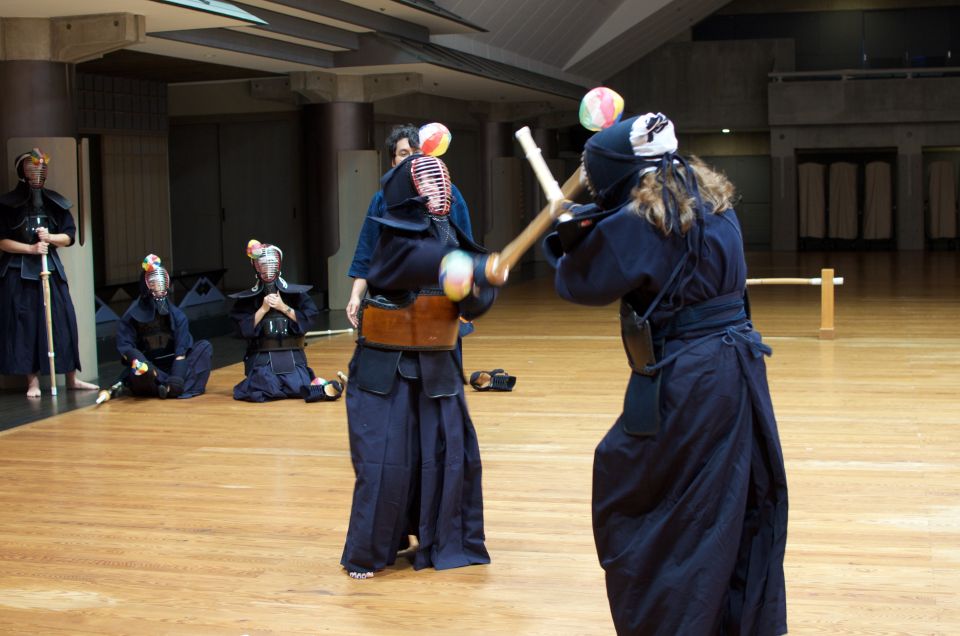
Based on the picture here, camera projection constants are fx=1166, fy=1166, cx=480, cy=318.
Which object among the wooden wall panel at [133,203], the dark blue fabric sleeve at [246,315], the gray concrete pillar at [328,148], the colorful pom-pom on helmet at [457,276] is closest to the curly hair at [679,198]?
the colorful pom-pom on helmet at [457,276]

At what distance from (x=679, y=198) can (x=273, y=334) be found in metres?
4.93

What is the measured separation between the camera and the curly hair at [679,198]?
2.75 metres

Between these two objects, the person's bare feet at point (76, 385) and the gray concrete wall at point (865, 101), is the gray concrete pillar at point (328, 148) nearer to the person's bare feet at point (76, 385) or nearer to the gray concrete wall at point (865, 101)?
the person's bare feet at point (76, 385)

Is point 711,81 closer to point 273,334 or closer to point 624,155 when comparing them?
point 273,334

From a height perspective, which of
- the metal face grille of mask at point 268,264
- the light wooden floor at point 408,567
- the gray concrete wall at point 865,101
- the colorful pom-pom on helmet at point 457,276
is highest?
the gray concrete wall at point 865,101

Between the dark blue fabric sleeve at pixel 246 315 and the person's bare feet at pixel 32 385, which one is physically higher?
the dark blue fabric sleeve at pixel 246 315

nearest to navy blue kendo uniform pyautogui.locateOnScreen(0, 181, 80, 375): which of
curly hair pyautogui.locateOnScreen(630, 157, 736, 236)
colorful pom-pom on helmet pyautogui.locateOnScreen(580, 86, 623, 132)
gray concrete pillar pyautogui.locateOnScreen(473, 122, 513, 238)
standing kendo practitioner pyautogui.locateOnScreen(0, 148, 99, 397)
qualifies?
standing kendo practitioner pyautogui.locateOnScreen(0, 148, 99, 397)

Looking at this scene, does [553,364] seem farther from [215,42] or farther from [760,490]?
[760,490]

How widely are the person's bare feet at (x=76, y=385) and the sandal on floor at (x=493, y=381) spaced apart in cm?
257

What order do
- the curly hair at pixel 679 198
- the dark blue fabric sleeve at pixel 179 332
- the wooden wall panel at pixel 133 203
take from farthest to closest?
1. the wooden wall panel at pixel 133 203
2. the dark blue fabric sleeve at pixel 179 332
3. the curly hair at pixel 679 198

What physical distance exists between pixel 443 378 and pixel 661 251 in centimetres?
138

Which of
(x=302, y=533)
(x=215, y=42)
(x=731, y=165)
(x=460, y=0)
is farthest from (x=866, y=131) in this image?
(x=302, y=533)

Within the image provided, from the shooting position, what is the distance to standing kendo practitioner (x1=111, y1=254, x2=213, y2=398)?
7.32 meters

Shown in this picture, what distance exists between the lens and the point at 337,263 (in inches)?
524
